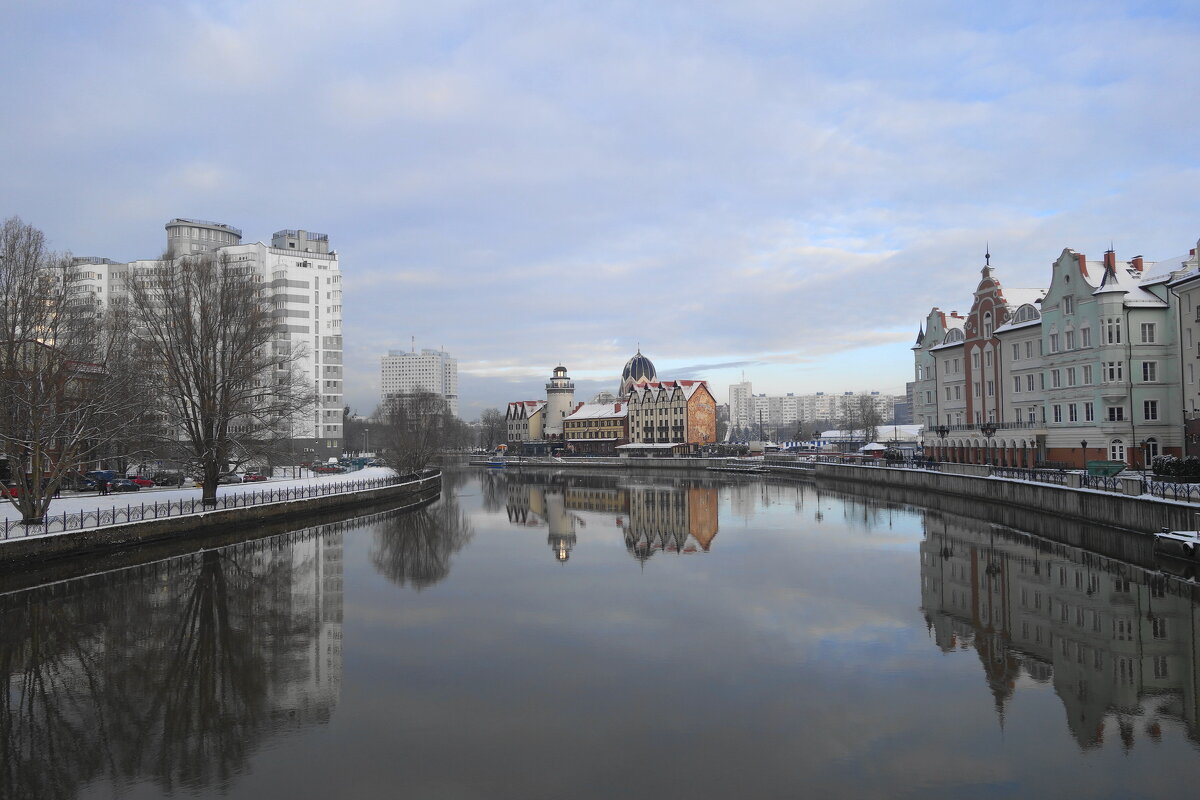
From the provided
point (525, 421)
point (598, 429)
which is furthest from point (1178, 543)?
point (525, 421)

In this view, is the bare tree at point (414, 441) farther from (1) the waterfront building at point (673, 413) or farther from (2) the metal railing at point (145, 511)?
(1) the waterfront building at point (673, 413)

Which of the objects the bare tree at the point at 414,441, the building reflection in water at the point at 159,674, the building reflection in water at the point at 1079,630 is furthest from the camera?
the bare tree at the point at 414,441

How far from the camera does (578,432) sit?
453 feet

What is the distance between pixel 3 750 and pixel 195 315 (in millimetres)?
34438

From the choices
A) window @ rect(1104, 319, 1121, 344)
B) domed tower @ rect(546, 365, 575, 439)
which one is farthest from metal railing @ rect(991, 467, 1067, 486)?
domed tower @ rect(546, 365, 575, 439)

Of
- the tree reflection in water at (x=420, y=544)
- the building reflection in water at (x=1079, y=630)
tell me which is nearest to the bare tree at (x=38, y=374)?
the tree reflection in water at (x=420, y=544)

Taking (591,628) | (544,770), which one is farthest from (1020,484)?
(544,770)

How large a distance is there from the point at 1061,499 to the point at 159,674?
36.4 meters

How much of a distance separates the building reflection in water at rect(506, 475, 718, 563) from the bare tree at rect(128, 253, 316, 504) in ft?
54.9

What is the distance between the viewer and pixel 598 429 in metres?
134

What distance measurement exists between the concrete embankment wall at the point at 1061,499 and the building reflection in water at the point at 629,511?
49.5 ft

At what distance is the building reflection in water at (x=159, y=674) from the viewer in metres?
11.5

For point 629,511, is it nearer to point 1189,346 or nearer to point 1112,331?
point 1112,331

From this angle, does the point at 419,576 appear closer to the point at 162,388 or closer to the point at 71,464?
the point at 71,464
